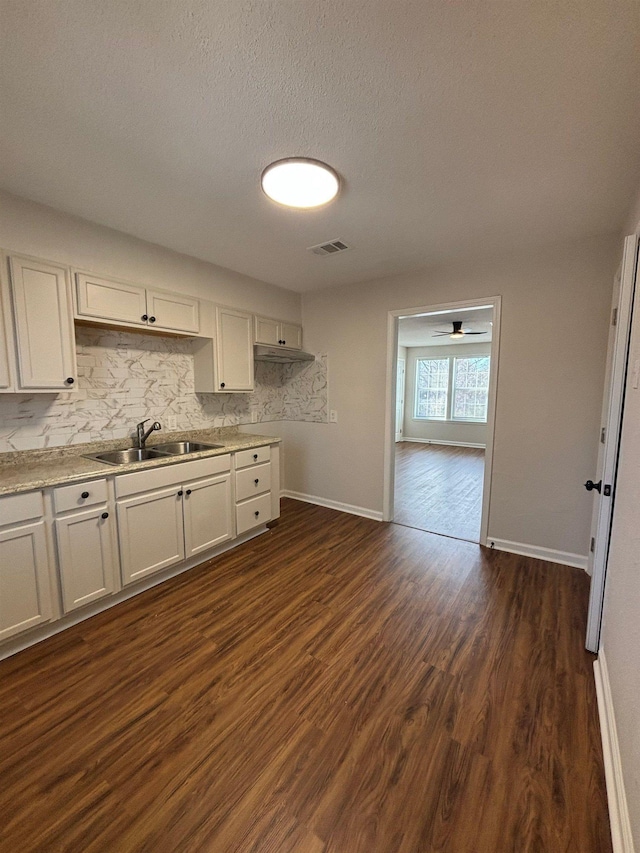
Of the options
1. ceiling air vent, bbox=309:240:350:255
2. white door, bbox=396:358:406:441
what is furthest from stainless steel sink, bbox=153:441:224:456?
white door, bbox=396:358:406:441

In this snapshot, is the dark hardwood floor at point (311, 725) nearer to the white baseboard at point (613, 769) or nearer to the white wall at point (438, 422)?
the white baseboard at point (613, 769)

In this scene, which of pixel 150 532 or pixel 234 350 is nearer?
pixel 150 532

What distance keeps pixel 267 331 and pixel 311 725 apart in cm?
321

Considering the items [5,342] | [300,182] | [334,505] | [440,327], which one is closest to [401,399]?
[440,327]

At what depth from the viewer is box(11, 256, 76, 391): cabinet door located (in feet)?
6.52

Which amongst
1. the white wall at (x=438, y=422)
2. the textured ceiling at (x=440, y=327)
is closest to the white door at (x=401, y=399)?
the white wall at (x=438, y=422)

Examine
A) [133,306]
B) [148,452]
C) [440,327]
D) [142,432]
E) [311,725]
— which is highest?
[440,327]

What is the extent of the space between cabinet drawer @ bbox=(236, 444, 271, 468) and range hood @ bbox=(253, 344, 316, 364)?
0.97m

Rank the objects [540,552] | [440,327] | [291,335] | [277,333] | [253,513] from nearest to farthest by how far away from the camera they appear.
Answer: [540,552], [253,513], [277,333], [291,335], [440,327]

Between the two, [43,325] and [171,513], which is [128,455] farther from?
[43,325]

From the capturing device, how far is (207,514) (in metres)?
2.79

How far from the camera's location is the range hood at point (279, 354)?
11.7 ft

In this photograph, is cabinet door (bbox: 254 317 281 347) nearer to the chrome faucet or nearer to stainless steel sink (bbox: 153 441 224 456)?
stainless steel sink (bbox: 153 441 224 456)

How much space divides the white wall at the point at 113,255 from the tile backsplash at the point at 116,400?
0.47m
